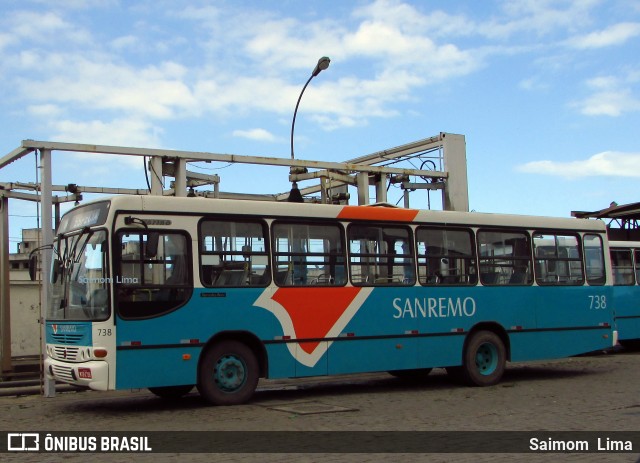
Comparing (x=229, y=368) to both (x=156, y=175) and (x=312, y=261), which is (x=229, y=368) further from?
(x=156, y=175)

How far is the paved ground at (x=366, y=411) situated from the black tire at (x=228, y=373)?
0.82ft

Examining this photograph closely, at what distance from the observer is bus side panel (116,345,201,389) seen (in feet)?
36.5

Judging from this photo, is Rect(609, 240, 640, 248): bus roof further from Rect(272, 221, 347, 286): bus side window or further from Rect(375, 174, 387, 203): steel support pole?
Rect(272, 221, 347, 286): bus side window

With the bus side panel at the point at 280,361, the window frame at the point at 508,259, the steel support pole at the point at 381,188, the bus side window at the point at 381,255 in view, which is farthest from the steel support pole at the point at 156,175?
the window frame at the point at 508,259

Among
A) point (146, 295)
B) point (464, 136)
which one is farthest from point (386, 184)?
point (146, 295)

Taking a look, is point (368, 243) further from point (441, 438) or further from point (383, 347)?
point (441, 438)

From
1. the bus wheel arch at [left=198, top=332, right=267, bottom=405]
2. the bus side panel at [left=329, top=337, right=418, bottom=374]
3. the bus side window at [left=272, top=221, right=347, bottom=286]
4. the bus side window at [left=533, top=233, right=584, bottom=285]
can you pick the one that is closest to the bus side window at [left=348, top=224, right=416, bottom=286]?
the bus side window at [left=272, top=221, right=347, bottom=286]

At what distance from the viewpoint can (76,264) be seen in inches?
463

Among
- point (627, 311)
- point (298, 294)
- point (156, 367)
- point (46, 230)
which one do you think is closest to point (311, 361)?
point (298, 294)

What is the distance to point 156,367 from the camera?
1140 cm

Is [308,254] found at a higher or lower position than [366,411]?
higher

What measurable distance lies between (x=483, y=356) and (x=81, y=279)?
7397 mm

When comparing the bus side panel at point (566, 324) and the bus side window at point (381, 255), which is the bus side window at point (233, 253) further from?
the bus side panel at point (566, 324)
